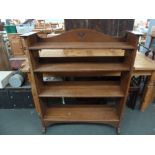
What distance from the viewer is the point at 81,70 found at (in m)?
1.33

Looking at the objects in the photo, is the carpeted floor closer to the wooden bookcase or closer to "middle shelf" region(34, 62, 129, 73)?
the wooden bookcase

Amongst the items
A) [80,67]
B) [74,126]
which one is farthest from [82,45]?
[74,126]

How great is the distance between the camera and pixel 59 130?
5.82ft

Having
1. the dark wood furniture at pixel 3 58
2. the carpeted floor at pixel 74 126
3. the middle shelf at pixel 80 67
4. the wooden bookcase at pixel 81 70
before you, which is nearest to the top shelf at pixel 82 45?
the wooden bookcase at pixel 81 70

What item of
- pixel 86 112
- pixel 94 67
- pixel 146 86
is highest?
pixel 94 67

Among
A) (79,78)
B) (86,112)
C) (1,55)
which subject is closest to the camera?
(86,112)

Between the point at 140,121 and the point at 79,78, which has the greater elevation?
the point at 79,78

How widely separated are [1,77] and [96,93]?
139 cm

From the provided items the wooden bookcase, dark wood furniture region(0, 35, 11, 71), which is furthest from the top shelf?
→ dark wood furniture region(0, 35, 11, 71)

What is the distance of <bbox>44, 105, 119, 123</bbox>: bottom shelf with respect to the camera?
1697 millimetres

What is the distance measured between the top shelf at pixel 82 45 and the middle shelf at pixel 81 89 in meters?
0.52

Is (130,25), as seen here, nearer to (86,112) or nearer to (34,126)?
(86,112)
